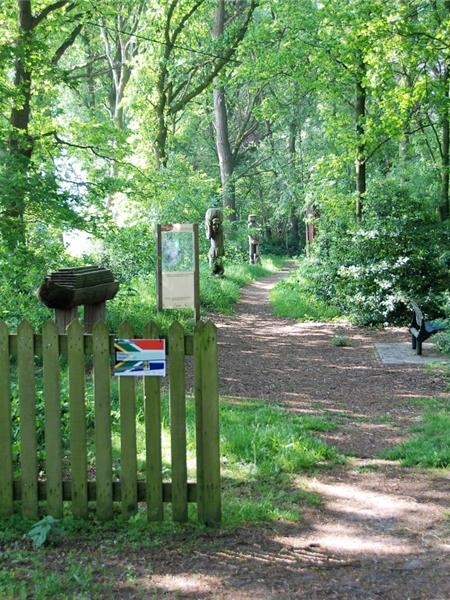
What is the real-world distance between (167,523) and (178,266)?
8245 mm

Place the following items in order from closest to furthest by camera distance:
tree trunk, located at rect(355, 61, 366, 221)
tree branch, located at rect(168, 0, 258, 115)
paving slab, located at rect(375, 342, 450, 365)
→ paving slab, located at rect(375, 342, 450, 365)
tree trunk, located at rect(355, 61, 366, 221)
tree branch, located at rect(168, 0, 258, 115)

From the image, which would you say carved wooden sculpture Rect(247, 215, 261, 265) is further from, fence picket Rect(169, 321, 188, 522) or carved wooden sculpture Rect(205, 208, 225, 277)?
fence picket Rect(169, 321, 188, 522)

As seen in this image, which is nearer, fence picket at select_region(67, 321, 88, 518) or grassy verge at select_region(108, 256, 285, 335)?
fence picket at select_region(67, 321, 88, 518)

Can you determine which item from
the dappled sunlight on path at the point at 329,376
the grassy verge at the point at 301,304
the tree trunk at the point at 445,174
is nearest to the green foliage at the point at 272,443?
the dappled sunlight on path at the point at 329,376

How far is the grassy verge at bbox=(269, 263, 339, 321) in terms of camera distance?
16438 millimetres

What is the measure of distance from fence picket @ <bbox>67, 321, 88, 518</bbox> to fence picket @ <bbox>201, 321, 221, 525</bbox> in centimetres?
74

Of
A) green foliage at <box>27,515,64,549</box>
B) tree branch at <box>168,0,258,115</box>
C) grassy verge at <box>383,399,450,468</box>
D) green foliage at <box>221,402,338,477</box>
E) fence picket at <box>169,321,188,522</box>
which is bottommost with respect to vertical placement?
grassy verge at <box>383,399,450,468</box>

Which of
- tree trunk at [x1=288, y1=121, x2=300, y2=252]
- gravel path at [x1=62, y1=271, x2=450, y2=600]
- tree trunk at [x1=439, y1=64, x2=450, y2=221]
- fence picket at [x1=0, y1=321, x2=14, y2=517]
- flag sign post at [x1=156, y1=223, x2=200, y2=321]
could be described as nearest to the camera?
gravel path at [x1=62, y1=271, x2=450, y2=600]

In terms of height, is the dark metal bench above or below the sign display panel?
below

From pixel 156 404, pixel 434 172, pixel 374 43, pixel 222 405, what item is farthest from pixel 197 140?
pixel 156 404

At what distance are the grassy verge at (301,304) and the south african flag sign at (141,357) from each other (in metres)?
12.1

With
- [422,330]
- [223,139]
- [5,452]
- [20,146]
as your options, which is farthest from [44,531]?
[223,139]

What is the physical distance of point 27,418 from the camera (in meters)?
4.32

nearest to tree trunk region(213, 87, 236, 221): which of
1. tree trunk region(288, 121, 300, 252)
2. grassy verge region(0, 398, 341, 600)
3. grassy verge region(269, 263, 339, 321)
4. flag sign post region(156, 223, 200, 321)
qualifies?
grassy verge region(269, 263, 339, 321)
